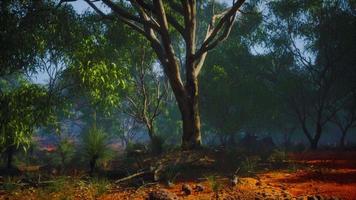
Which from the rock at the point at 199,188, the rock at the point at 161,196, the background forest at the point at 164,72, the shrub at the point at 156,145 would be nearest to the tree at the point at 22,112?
Answer: the background forest at the point at 164,72

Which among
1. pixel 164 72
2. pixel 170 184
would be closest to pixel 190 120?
pixel 170 184

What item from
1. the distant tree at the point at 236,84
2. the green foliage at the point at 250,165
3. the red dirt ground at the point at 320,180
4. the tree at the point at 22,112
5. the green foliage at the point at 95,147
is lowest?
the red dirt ground at the point at 320,180

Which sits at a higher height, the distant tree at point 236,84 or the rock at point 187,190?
the distant tree at point 236,84

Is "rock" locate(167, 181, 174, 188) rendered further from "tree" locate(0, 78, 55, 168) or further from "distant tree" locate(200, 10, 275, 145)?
"distant tree" locate(200, 10, 275, 145)

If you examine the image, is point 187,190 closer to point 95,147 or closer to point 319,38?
point 95,147

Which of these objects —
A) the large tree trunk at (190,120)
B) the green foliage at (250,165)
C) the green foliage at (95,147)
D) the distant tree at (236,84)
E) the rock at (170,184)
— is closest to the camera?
the rock at (170,184)

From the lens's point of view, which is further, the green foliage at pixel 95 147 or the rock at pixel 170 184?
the green foliage at pixel 95 147

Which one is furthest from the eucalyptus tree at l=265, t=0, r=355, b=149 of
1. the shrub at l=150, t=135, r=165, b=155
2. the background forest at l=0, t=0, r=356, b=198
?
the shrub at l=150, t=135, r=165, b=155

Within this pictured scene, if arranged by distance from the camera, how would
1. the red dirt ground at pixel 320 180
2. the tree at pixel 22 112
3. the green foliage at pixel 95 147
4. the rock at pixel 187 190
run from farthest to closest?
the green foliage at pixel 95 147, the tree at pixel 22 112, the rock at pixel 187 190, the red dirt ground at pixel 320 180

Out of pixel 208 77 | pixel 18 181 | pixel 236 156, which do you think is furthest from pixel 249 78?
pixel 18 181

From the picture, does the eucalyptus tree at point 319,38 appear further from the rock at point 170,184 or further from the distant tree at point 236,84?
the rock at point 170,184

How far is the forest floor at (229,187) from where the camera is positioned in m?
7.59

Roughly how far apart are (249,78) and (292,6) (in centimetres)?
957

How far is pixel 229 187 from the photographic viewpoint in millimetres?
8250
